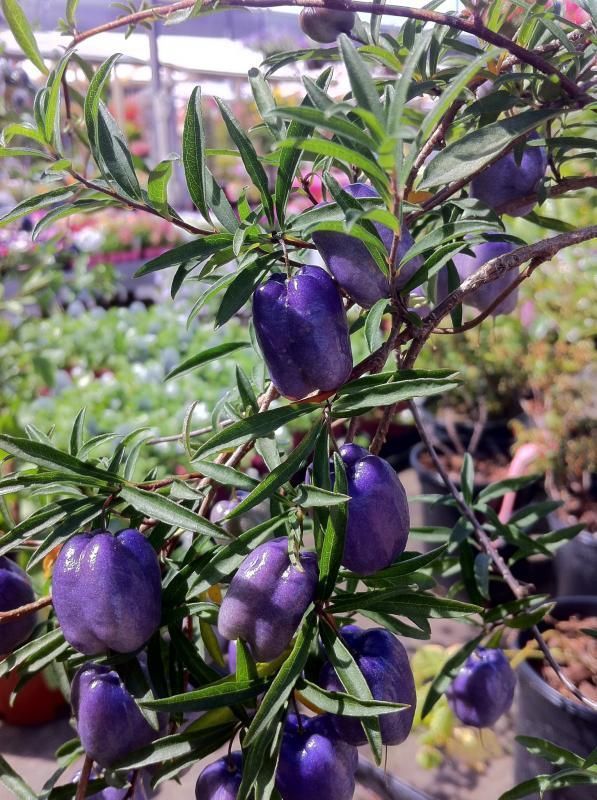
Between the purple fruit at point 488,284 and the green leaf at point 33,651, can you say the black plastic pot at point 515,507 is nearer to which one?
the purple fruit at point 488,284

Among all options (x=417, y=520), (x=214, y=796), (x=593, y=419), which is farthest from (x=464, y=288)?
(x=417, y=520)

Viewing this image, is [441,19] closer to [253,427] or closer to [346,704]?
[253,427]

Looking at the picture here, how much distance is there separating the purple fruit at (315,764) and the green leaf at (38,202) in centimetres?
37

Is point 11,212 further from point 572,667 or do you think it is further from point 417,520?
point 417,520

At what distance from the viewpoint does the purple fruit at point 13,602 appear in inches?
19.7

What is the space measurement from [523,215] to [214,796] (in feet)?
1.65

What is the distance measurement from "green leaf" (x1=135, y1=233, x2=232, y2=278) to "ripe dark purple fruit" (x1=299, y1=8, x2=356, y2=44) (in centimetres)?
25

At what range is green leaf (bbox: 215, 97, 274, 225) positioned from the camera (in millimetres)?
426

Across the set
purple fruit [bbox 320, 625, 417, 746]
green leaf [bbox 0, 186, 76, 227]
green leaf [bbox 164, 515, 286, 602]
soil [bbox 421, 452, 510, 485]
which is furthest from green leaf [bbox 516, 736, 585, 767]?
soil [bbox 421, 452, 510, 485]

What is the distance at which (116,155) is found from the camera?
1.44 ft

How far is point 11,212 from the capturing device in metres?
0.46

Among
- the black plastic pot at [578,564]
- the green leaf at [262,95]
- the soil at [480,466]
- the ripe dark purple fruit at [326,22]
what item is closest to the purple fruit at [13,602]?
the green leaf at [262,95]

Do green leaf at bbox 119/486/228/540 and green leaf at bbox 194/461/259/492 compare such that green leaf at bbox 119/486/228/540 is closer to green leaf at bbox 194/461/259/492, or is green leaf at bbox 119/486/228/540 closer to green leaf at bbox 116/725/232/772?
green leaf at bbox 194/461/259/492

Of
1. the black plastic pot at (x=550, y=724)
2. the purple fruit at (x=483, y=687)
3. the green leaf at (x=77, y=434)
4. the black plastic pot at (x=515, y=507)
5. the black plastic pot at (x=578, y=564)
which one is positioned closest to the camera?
the green leaf at (x=77, y=434)
